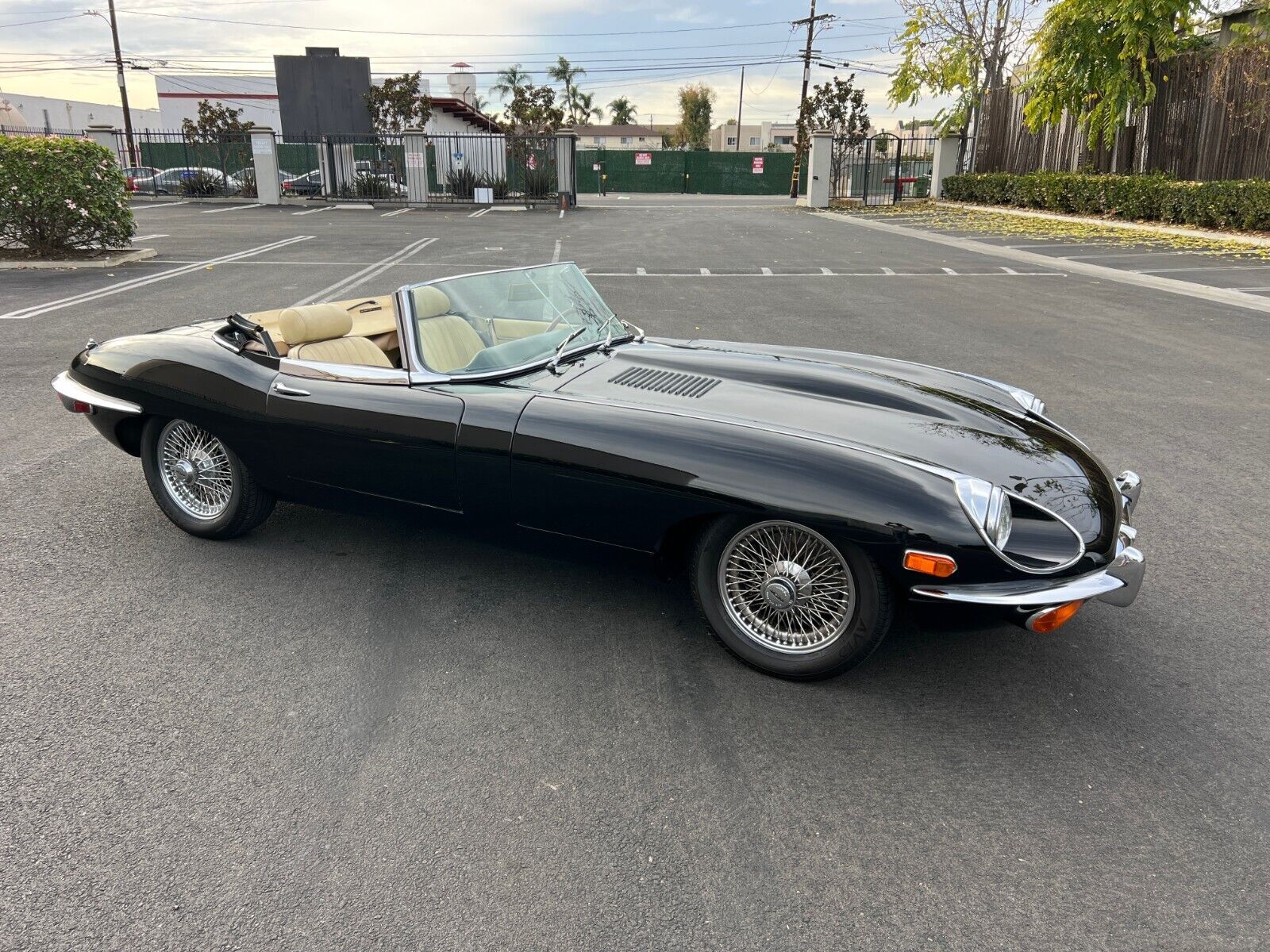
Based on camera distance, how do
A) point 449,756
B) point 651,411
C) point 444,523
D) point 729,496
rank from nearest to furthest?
point 449,756, point 729,496, point 651,411, point 444,523

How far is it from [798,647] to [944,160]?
32547mm

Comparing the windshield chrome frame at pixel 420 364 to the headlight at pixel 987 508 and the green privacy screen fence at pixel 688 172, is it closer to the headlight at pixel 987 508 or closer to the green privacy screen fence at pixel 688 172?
the headlight at pixel 987 508

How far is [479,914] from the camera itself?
2.13 m

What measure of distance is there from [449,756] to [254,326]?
2.30 meters

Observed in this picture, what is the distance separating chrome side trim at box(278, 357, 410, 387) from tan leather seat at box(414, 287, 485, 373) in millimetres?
144

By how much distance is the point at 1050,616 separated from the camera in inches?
106

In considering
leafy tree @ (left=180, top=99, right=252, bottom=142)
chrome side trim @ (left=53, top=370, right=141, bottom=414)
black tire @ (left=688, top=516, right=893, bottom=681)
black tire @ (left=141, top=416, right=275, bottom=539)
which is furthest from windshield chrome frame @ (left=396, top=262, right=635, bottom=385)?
leafy tree @ (left=180, top=99, right=252, bottom=142)

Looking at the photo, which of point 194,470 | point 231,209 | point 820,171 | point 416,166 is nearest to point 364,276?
point 194,470

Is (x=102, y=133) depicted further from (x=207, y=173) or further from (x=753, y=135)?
(x=753, y=135)

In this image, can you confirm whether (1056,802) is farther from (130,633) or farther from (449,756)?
(130,633)

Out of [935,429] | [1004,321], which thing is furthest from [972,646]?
[1004,321]

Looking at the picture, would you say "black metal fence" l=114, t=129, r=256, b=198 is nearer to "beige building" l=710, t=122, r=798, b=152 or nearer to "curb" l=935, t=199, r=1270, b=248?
"curb" l=935, t=199, r=1270, b=248

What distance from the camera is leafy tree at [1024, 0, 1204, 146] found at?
66.9 feet

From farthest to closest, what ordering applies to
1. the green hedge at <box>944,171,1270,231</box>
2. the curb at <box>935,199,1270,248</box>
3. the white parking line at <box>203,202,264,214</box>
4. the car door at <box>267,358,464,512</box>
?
the white parking line at <box>203,202,264,214</box> → the green hedge at <box>944,171,1270,231</box> → the curb at <box>935,199,1270,248</box> → the car door at <box>267,358,464,512</box>
